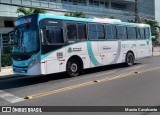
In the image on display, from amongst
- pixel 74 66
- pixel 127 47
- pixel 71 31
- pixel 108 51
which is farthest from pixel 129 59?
pixel 71 31

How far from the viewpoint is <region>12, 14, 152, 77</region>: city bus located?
13791 mm

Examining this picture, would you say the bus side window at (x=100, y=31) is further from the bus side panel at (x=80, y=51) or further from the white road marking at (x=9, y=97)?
the white road marking at (x=9, y=97)

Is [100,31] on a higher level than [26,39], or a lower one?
higher

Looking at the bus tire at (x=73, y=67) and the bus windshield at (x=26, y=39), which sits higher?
the bus windshield at (x=26, y=39)

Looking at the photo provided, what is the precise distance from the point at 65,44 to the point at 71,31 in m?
0.88

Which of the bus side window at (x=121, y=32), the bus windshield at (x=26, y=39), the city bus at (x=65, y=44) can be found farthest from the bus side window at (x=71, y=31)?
the bus side window at (x=121, y=32)

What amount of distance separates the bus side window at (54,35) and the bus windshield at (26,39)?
631 millimetres

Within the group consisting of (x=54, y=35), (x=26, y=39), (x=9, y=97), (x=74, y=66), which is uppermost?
(x=54, y=35)

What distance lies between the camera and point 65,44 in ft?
49.2

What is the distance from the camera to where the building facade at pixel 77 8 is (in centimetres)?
3425

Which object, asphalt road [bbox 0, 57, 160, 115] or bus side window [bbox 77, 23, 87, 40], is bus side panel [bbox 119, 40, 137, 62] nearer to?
bus side window [bbox 77, 23, 87, 40]

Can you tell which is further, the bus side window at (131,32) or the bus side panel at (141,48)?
the bus side panel at (141,48)

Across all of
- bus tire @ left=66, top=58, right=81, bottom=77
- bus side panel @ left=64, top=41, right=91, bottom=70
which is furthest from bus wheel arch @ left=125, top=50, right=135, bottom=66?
bus tire @ left=66, top=58, right=81, bottom=77

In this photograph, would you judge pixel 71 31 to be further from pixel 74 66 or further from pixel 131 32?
pixel 131 32
